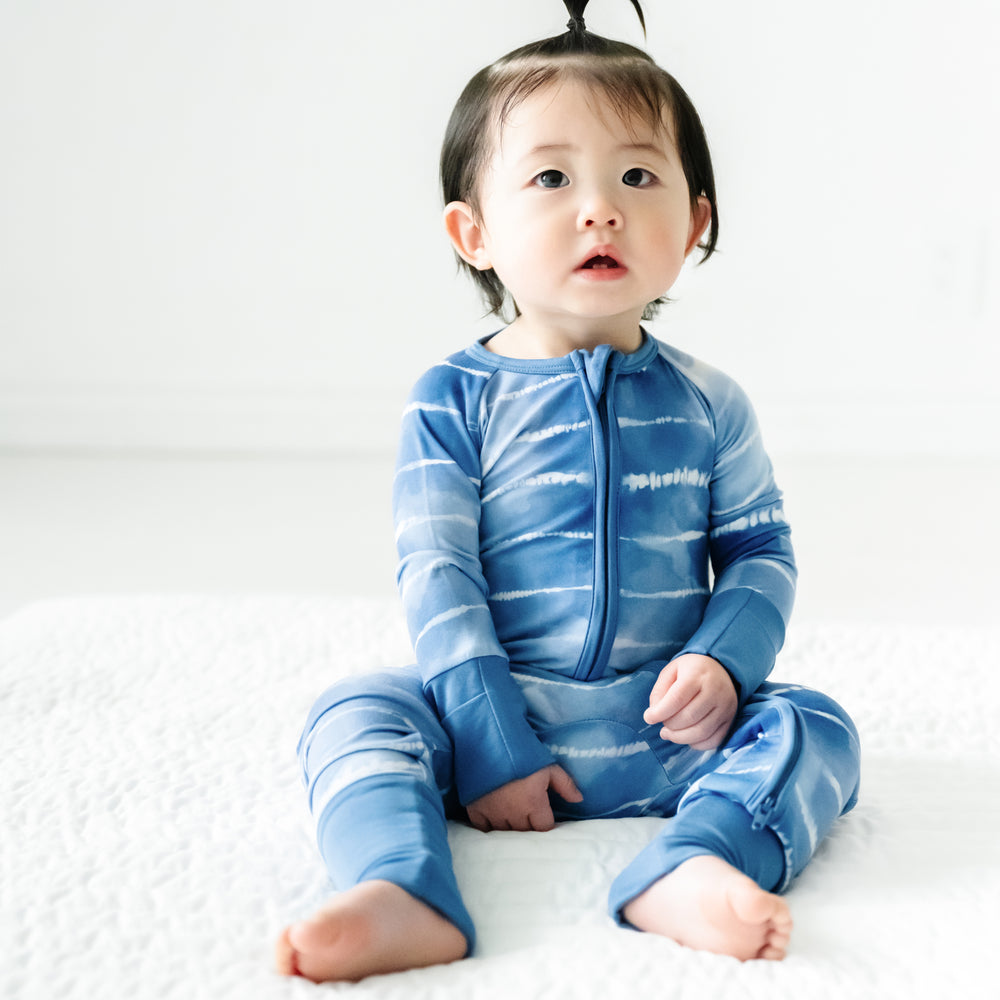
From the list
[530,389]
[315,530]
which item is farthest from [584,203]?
[315,530]

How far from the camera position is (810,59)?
7.64 ft

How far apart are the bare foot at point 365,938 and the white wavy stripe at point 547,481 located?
323mm

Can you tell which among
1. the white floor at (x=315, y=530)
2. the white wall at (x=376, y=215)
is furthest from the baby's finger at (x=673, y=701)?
the white wall at (x=376, y=215)

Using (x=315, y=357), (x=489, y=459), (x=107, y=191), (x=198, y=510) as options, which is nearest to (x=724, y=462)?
(x=489, y=459)

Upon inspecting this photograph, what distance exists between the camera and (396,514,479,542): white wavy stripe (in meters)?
0.90

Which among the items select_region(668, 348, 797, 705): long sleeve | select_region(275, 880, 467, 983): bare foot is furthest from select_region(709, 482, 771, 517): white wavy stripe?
select_region(275, 880, 467, 983): bare foot

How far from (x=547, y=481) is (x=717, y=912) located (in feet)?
1.11

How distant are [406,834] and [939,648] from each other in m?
0.67

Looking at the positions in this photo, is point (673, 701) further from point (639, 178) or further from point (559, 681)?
point (639, 178)

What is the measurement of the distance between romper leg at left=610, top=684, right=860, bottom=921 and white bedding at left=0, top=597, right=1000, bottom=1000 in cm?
3

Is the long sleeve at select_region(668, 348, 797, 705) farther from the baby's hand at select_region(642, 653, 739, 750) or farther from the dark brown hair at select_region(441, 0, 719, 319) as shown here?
the dark brown hair at select_region(441, 0, 719, 319)

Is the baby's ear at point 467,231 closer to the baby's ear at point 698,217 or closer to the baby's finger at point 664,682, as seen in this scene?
the baby's ear at point 698,217

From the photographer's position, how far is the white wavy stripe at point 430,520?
898mm

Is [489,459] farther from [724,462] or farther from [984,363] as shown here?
[984,363]
